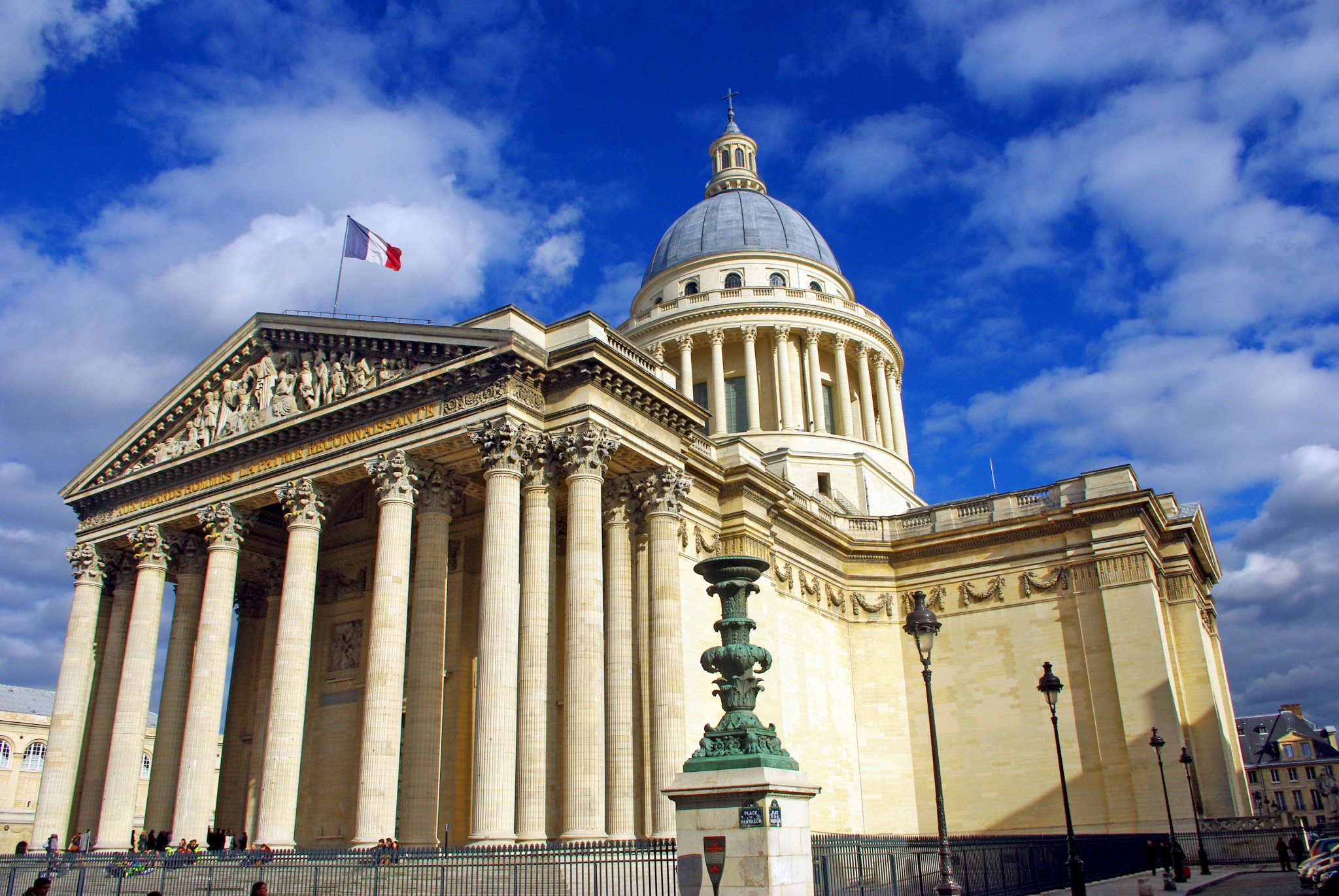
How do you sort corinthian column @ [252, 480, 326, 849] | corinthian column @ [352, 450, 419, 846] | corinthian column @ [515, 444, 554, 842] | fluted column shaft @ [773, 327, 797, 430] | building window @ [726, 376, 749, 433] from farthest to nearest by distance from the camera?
building window @ [726, 376, 749, 433], fluted column shaft @ [773, 327, 797, 430], corinthian column @ [252, 480, 326, 849], corinthian column @ [352, 450, 419, 846], corinthian column @ [515, 444, 554, 842]

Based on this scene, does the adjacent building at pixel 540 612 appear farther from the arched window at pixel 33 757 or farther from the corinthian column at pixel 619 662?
the arched window at pixel 33 757

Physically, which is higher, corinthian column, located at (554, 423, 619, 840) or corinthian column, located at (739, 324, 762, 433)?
Result: corinthian column, located at (739, 324, 762, 433)

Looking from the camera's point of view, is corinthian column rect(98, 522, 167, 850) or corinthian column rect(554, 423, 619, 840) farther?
corinthian column rect(98, 522, 167, 850)

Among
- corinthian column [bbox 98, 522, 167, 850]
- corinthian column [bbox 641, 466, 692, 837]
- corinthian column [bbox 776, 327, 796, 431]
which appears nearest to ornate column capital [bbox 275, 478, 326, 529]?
corinthian column [bbox 98, 522, 167, 850]

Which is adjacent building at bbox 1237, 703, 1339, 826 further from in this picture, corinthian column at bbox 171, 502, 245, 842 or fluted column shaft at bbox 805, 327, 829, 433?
corinthian column at bbox 171, 502, 245, 842

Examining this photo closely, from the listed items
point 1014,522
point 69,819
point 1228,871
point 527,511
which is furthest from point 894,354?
point 69,819

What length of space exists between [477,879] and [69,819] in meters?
21.2

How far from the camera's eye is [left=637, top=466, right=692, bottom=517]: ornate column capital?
3078cm

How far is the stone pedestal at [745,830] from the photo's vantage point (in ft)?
43.6

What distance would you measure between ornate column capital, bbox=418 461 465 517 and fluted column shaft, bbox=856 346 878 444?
31220 millimetres

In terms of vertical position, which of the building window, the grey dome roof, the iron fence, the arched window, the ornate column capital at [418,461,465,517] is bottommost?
the iron fence

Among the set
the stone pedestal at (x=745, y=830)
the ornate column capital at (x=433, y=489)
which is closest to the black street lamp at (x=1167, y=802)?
the stone pedestal at (x=745, y=830)

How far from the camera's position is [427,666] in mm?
27594

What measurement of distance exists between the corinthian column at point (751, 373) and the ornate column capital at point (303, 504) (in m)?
27.1
